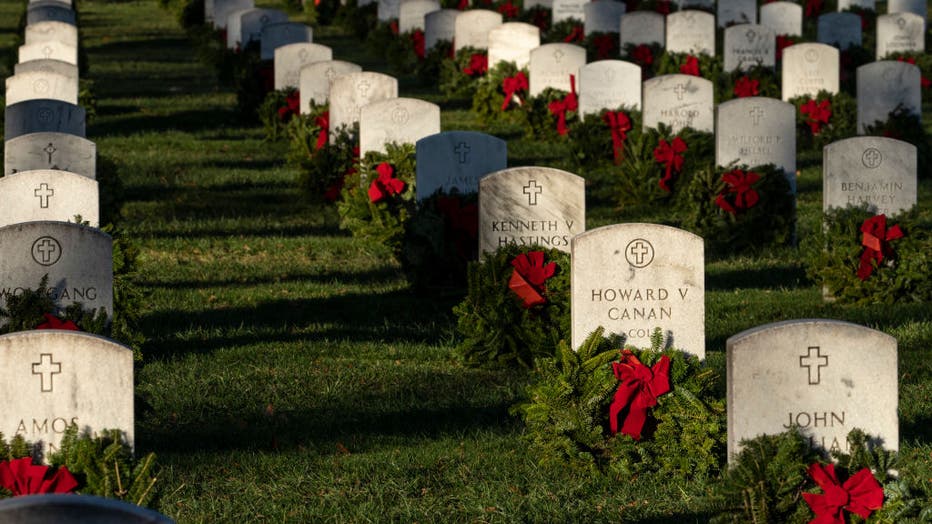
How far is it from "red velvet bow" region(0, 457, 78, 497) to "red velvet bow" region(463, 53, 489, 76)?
17890 millimetres

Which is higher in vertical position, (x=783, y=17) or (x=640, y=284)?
(x=783, y=17)

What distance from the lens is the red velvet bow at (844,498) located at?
6.38 metres

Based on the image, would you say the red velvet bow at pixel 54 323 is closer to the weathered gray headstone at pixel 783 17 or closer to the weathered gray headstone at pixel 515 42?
the weathered gray headstone at pixel 515 42

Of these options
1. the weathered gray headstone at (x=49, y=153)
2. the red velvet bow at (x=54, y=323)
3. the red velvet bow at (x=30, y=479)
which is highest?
the weathered gray headstone at (x=49, y=153)

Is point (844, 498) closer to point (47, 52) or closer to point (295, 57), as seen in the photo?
point (295, 57)

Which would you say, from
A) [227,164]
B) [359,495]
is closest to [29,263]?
[359,495]

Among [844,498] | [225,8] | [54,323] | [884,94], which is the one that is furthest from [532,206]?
[225,8]

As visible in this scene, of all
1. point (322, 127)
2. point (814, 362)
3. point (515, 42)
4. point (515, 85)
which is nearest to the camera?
point (814, 362)

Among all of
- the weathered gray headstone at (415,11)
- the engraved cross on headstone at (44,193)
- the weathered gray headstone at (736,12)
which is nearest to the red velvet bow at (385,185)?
the engraved cross on headstone at (44,193)

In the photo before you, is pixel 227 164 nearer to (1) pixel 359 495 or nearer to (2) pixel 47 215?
(2) pixel 47 215

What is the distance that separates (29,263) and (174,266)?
529cm

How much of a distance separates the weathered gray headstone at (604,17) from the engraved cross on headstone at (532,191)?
1513 centimetres

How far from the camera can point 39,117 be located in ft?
42.9

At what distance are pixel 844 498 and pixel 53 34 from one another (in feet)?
54.8
